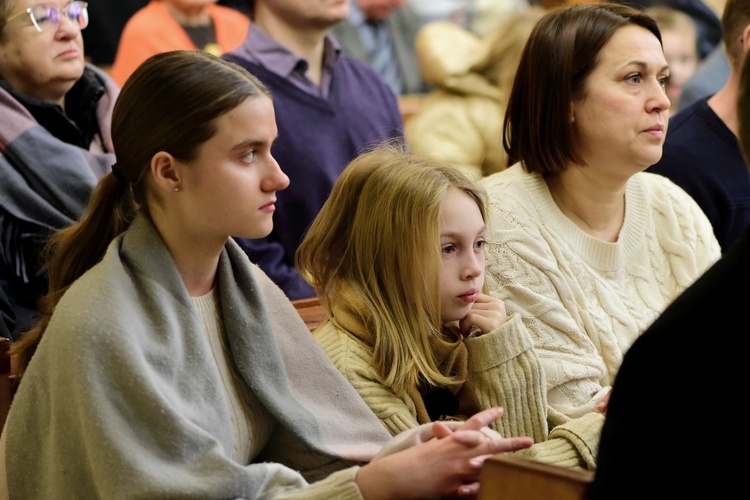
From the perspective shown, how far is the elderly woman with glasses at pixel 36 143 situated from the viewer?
252 cm

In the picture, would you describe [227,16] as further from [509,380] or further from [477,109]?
[509,380]

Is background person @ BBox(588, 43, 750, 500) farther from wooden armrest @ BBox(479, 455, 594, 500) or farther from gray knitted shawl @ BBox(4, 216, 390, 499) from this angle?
gray knitted shawl @ BBox(4, 216, 390, 499)

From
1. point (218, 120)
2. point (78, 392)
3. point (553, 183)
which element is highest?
point (218, 120)

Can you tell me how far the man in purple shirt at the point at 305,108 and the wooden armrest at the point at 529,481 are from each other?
4.87 feet

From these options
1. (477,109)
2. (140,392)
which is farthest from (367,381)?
(477,109)

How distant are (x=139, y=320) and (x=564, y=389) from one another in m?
0.95

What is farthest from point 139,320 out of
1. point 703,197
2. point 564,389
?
point 703,197

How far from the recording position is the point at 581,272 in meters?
2.40

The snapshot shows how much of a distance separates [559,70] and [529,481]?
1219 mm

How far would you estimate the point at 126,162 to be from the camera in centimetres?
176

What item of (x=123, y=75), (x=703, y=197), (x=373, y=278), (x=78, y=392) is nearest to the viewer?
(x=78, y=392)

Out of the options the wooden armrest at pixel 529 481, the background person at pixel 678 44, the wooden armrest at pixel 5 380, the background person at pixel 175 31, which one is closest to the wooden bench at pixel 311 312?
the wooden armrest at pixel 5 380

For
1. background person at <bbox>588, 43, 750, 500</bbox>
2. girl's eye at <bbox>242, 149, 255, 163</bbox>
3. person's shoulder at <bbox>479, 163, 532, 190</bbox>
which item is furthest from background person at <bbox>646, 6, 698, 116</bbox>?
background person at <bbox>588, 43, 750, 500</bbox>

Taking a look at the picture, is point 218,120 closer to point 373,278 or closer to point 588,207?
point 373,278
